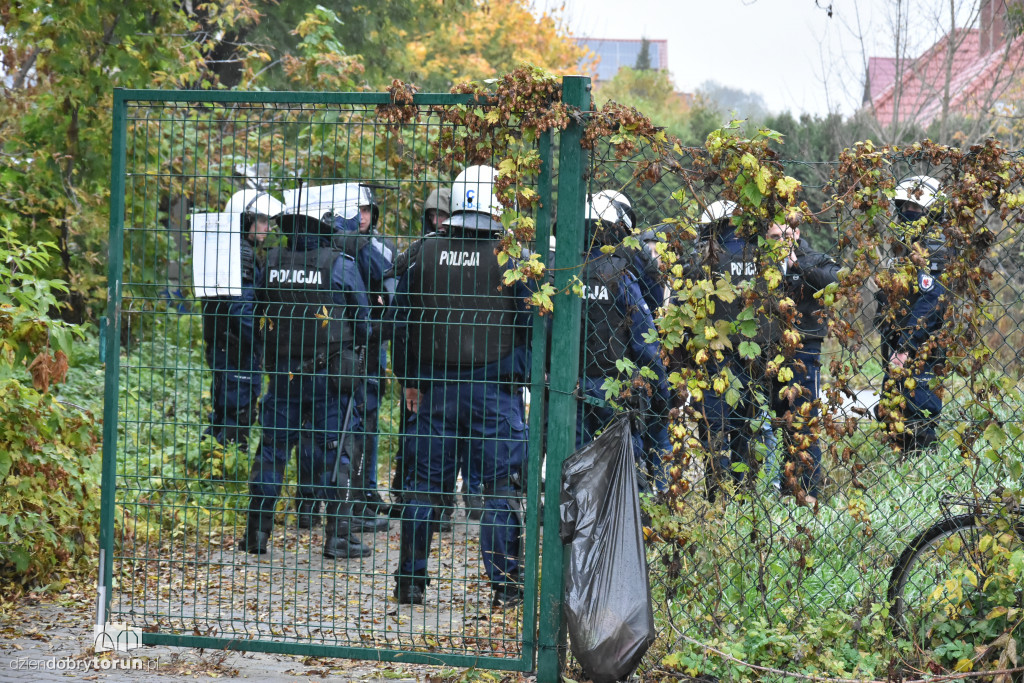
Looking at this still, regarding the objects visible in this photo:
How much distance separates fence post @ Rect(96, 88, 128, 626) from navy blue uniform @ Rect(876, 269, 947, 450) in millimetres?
3273

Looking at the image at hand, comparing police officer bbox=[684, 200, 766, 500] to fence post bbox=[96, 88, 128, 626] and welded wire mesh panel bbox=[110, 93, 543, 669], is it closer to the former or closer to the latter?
welded wire mesh panel bbox=[110, 93, 543, 669]

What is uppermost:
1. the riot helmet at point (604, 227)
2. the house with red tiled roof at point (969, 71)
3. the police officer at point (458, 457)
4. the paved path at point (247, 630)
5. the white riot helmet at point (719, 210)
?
the house with red tiled roof at point (969, 71)

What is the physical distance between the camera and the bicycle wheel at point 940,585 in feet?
12.8

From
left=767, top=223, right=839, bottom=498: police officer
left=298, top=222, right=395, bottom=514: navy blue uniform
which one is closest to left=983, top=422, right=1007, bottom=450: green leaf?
left=767, top=223, right=839, bottom=498: police officer

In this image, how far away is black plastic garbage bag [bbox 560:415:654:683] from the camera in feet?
12.0

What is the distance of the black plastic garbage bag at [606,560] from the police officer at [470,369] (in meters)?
0.35

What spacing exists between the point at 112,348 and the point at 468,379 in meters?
1.56

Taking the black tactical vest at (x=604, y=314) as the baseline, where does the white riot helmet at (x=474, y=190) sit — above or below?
above

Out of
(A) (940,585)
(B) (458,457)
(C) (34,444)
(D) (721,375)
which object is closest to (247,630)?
(B) (458,457)

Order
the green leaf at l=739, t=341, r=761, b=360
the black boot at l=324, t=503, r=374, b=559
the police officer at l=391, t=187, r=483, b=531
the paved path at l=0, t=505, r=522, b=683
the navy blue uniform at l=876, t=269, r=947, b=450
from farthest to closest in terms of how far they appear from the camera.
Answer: the black boot at l=324, t=503, r=374, b=559, the police officer at l=391, t=187, r=483, b=531, the paved path at l=0, t=505, r=522, b=683, the navy blue uniform at l=876, t=269, r=947, b=450, the green leaf at l=739, t=341, r=761, b=360

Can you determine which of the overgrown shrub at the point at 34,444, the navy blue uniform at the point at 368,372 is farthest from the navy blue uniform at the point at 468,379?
the overgrown shrub at the point at 34,444

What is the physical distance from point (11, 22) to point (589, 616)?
6.65 metres

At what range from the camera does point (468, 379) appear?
442cm

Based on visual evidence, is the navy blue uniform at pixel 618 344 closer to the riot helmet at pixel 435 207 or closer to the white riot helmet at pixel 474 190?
the white riot helmet at pixel 474 190
